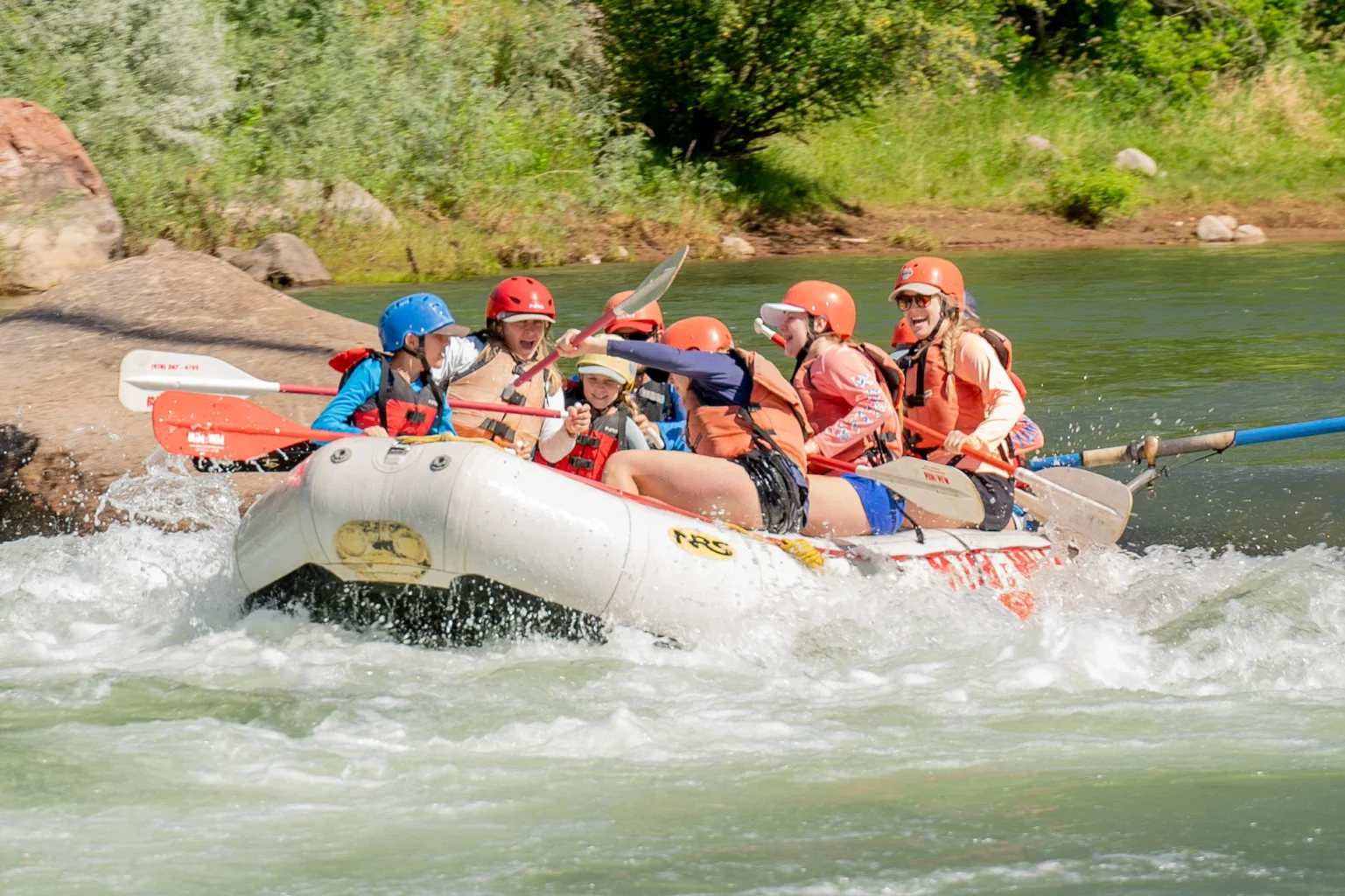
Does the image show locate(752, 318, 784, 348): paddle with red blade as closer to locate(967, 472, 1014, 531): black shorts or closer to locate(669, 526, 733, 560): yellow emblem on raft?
locate(967, 472, 1014, 531): black shorts

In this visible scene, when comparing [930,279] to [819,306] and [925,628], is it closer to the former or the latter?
[819,306]

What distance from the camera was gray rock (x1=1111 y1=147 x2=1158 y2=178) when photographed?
893 inches

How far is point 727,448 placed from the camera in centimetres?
572

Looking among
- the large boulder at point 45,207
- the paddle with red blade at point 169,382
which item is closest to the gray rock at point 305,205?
the large boulder at point 45,207

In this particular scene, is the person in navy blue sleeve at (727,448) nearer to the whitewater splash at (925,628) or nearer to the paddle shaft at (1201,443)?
the whitewater splash at (925,628)

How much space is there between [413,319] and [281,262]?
1028cm

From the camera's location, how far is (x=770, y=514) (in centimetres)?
561

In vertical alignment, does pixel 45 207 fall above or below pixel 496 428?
below

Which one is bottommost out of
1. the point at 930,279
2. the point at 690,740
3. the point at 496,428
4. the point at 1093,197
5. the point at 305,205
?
the point at 305,205

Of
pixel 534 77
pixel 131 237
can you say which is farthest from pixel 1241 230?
pixel 131 237

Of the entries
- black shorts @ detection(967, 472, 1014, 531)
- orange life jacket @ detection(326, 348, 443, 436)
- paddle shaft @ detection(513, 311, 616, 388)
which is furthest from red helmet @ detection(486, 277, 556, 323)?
black shorts @ detection(967, 472, 1014, 531)

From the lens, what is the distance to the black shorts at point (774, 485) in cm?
560

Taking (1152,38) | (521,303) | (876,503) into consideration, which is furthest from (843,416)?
(1152,38)

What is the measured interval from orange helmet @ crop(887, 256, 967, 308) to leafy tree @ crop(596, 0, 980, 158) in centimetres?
1474
